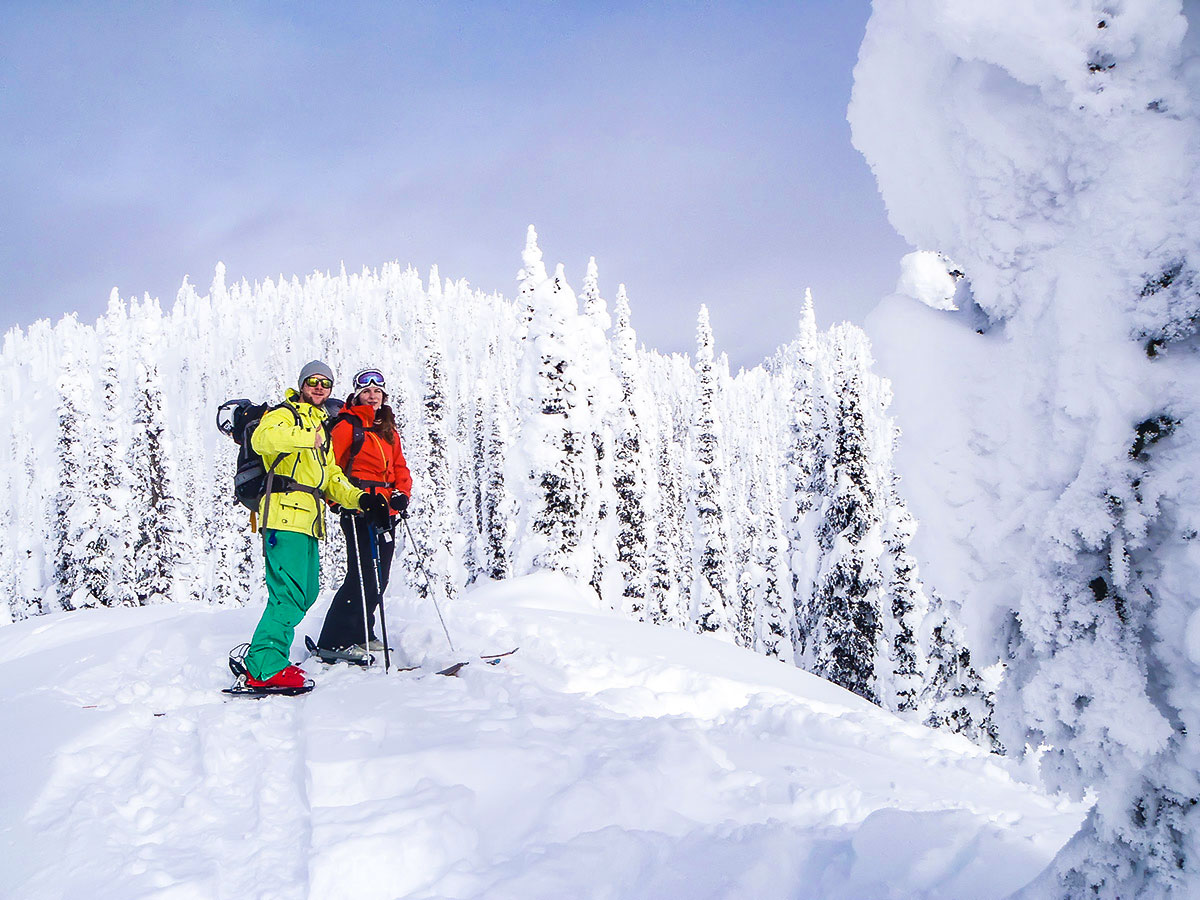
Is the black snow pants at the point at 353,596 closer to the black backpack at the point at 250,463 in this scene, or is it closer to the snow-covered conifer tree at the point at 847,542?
the black backpack at the point at 250,463

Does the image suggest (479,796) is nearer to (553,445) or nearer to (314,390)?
(314,390)

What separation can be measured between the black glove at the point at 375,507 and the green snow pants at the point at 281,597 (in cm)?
59

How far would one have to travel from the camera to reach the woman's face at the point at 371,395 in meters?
6.59

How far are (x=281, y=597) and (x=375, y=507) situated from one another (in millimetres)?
1077

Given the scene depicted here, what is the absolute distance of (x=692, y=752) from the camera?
3.52m

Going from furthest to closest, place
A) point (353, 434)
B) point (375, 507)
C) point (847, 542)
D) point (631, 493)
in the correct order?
point (631, 493) < point (847, 542) < point (353, 434) < point (375, 507)

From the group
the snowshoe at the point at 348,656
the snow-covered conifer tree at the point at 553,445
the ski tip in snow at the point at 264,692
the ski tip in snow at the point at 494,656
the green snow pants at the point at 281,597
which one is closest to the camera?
the ski tip in snow at the point at 264,692

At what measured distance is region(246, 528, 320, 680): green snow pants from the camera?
5.19m

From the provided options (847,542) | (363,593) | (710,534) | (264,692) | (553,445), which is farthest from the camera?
(710,534)

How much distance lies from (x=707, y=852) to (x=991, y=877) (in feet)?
3.19

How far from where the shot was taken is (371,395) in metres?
6.62

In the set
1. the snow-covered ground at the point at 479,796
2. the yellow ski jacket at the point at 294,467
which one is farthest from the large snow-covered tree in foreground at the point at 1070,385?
the yellow ski jacket at the point at 294,467

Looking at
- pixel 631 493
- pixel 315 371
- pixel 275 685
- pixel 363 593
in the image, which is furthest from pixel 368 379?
pixel 631 493

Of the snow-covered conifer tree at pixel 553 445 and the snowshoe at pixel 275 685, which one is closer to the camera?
the snowshoe at pixel 275 685
